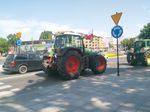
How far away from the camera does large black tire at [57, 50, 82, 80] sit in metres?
10.8

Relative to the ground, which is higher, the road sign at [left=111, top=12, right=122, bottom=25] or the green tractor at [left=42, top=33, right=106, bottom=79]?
the road sign at [left=111, top=12, right=122, bottom=25]

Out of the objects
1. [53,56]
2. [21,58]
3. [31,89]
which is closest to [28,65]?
[21,58]

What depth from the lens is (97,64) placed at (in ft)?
41.5

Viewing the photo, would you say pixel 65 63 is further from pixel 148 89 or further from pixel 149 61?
pixel 149 61

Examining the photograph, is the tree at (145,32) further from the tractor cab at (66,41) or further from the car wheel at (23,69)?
the tractor cab at (66,41)

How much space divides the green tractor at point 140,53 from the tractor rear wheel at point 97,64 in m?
4.97

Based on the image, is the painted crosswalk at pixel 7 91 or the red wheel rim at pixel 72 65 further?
the red wheel rim at pixel 72 65

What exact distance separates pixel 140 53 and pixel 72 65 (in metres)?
7.83

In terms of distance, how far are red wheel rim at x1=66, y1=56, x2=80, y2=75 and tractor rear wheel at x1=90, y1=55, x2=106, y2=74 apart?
51.7 inches

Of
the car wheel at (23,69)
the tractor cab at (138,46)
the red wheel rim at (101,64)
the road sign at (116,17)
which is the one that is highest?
the road sign at (116,17)

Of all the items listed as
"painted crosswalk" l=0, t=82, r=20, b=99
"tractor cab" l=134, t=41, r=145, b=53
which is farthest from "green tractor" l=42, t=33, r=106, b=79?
"tractor cab" l=134, t=41, r=145, b=53

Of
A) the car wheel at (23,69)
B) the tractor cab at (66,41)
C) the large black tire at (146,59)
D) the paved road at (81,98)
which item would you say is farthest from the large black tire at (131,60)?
the car wheel at (23,69)

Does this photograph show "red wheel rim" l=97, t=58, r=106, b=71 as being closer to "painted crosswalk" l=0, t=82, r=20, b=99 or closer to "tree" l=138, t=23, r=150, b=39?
"painted crosswalk" l=0, t=82, r=20, b=99

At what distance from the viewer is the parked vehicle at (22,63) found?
579 inches
